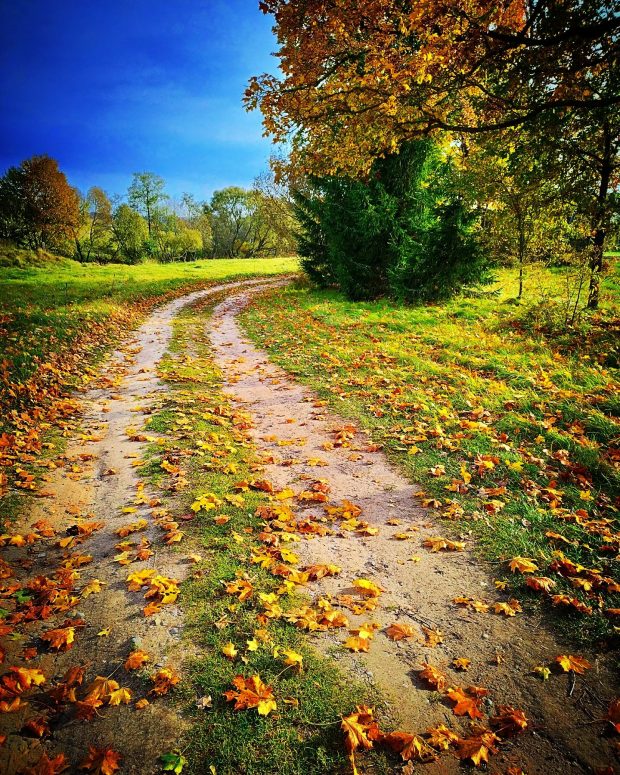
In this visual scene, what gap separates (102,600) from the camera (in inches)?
129

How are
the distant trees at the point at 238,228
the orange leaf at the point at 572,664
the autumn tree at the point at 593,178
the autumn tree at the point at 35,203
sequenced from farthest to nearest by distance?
the distant trees at the point at 238,228, the autumn tree at the point at 35,203, the autumn tree at the point at 593,178, the orange leaf at the point at 572,664

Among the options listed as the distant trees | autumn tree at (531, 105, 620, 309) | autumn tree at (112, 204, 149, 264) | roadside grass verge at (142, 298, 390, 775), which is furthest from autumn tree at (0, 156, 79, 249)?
autumn tree at (531, 105, 620, 309)

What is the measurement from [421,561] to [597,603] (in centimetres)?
141

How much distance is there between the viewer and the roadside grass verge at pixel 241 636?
230cm

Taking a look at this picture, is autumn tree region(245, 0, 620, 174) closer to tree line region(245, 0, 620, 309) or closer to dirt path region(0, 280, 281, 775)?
tree line region(245, 0, 620, 309)

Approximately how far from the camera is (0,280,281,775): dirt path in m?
2.32

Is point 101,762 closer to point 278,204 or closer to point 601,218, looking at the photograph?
point 601,218

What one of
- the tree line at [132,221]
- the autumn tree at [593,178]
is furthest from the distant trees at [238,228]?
the autumn tree at [593,178]

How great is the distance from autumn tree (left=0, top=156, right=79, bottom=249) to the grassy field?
120ft

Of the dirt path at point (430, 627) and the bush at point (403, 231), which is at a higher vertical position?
the bush at point (403, 231)

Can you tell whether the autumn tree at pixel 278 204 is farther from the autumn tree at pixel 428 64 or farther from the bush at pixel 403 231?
the autumn tree at pixel 428 64

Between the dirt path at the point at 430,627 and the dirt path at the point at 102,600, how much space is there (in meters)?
1.25

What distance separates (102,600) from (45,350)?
8.01m

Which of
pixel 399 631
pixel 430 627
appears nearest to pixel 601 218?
pixel 430 627
